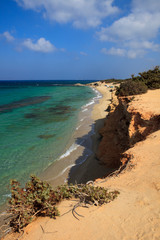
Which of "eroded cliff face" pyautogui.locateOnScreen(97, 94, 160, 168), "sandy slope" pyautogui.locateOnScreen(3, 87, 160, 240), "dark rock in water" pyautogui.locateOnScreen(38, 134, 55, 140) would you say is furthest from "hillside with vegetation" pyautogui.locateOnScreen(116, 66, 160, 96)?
"sandy slope" pyautogui.locateOnScreen(3, 87, 160, 240)

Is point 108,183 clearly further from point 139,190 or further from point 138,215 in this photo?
point 138,215

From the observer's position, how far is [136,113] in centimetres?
805

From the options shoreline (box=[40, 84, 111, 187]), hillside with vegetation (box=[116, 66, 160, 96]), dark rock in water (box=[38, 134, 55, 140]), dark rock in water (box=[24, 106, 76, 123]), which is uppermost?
hillside with vegetation (box=[116, 66, 160, 96])

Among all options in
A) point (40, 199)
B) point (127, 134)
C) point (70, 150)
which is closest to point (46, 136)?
point (70, 150)

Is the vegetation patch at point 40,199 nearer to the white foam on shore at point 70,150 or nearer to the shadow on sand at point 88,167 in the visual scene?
the shadow on sand at point 88,167

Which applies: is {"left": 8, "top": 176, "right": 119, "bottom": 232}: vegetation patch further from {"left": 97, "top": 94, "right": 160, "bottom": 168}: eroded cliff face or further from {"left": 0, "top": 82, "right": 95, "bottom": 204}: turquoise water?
{"left": 0, "top": 82, "right": 95, "bottom": 204}: turquoise water

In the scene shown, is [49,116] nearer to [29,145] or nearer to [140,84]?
[29,145]

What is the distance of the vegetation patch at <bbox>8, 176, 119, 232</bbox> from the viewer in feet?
10.4

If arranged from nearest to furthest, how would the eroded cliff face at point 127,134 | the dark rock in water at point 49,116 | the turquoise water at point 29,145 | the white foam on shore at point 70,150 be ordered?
the eroded cliff face at point 127,134, the turquoise water at point 29,145, the white foam on shore at point 70,150, the dark rock in water at point 49,116

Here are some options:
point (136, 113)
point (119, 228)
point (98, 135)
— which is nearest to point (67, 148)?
point (98, 135)

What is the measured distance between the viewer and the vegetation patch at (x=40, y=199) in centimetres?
318

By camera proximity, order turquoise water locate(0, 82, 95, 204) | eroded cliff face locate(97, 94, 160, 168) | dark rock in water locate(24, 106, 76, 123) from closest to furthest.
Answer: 1. eroded cliff face locate(97, 94, 160, 168)
2. turquoise water locate(0, 82, 95, 204)
3. dark rock in water locate(24, 106, 76, 123)

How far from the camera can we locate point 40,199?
3326 millimetres

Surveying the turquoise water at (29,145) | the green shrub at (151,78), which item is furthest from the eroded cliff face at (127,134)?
the green shrub at (151,78)
